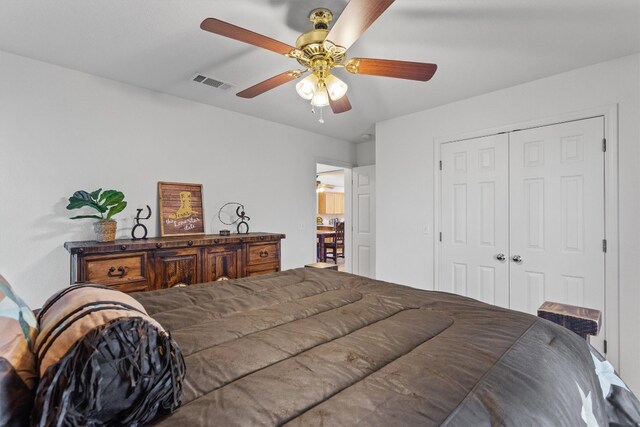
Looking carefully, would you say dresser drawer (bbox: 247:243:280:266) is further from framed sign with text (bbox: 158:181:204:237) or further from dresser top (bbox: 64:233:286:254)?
framed sign with text (bbox: 158:181:204:237)

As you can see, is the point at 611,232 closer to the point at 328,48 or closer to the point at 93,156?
the point at 328,48

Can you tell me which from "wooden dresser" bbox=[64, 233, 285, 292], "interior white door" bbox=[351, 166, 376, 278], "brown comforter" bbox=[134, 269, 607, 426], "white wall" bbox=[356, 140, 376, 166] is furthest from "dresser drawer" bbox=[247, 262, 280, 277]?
"white wall" bbox=[356, 140, 376, 166]

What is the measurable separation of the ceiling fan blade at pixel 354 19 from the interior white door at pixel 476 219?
7.06ft

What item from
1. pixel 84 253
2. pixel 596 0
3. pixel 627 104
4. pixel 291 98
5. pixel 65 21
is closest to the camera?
pixel 596 0

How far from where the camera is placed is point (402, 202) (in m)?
3.78

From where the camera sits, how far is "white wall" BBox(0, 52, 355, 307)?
233 cm

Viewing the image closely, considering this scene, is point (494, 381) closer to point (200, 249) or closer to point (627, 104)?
point (200, 249)

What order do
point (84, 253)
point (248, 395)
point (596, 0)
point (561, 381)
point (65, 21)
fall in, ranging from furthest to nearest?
point (84, 253)
point (65, 21)
point (596, 0)
point (561, 381)
point (248, 395)

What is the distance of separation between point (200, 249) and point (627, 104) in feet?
12.1

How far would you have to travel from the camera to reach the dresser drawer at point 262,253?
3156 mm

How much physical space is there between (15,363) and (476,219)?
3.43m

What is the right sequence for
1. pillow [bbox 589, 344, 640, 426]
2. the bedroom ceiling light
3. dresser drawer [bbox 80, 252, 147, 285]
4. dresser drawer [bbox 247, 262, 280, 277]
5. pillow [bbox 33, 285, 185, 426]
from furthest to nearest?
dresser drawer [bbox 247, 262, 280, 277], dresser drawer [bbox 80, 252, 147, 285], the bedroom ceiling light, pillow [bbox 589, 344, 640, 426], pillow [bbox 33, 285, 185, 426]

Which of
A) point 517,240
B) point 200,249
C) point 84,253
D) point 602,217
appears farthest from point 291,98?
point 602,217

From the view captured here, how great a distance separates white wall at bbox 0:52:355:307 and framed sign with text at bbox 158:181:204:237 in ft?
0.27
